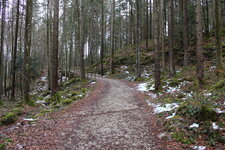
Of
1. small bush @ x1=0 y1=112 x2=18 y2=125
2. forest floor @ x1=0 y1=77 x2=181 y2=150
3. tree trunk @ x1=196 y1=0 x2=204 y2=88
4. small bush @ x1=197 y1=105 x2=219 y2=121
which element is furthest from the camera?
tree trunk @ x1=196 y1=0 x2=204 y2=88

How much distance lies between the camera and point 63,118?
702 cm

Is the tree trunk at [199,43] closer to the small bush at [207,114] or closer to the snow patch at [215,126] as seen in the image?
the small bush at [207,114]

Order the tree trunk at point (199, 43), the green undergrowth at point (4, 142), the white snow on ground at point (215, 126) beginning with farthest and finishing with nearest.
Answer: the tree trunk at point (199, 43), the white snow on ground at point (215, 126), the green undergrowth at point (4, 142)

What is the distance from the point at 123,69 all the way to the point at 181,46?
8.38 m

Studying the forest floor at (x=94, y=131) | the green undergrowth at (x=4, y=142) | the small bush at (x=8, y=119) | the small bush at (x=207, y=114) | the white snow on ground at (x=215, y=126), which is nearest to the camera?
the green undergrowth at (x=4, y=142)

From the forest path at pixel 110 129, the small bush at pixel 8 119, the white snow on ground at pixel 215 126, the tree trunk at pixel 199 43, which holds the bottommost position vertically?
the forest path at pixel 110 129

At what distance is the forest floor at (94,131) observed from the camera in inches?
186

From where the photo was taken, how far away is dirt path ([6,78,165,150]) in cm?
474

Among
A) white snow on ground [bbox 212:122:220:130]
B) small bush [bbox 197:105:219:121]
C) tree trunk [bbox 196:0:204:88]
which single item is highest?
tree trunk [bbox 196:0:204:88]

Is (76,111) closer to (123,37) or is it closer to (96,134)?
(96,134)

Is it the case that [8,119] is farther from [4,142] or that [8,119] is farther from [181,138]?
[181,138]

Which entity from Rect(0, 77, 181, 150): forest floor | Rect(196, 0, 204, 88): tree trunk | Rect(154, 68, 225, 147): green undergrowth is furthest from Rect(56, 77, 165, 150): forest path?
Rect(196, 0, 204, 88): tree trunk

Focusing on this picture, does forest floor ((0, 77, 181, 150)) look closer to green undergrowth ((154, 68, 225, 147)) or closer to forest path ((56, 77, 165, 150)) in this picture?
forest path ((56, 77, 165, 150))

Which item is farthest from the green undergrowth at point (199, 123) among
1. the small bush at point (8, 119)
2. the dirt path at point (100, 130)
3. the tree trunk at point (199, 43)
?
the small bush at point (8, 119)
